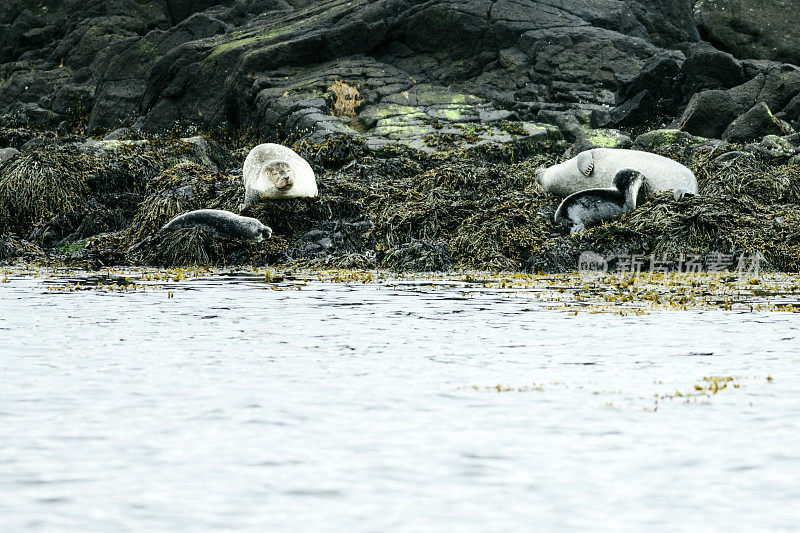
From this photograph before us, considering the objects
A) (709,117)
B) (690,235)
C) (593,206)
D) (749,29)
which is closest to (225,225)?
(593,206)

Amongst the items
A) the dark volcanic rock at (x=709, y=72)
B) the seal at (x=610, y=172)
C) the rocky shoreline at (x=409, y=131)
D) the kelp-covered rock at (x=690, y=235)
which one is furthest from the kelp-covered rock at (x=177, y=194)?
the dark volcanic rock at (x=709, y=72)

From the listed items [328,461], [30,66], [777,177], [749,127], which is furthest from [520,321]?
[30,66]

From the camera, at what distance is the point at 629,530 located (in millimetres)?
2104

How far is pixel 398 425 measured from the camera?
301 cm

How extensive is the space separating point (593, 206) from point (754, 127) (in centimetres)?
668

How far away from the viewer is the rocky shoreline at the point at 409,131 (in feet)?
32.2

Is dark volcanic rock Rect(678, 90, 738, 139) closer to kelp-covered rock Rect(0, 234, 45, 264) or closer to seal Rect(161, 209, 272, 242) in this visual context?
seal Rect(161, 209, 272, 242)

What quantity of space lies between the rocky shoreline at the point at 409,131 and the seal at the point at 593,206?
19 centimetres

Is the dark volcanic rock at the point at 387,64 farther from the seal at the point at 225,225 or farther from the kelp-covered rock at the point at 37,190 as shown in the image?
the seal at the point at 225,225

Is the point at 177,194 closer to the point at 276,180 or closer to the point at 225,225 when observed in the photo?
the point at 276,180

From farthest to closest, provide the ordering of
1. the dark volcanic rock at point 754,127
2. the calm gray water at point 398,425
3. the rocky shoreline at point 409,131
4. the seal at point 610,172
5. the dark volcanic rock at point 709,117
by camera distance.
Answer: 1. the dark volcanic rock at point 709,117
2. the dark volcanic rock at point 754,127
3. the seal at point 610,172
4. the rocky shoreline at point 409,131
5. the calm gray water at point 398,425

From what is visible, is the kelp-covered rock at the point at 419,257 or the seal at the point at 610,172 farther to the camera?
the seal at the point at 610,172

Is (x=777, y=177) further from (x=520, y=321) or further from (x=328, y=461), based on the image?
(x=328, y=461)

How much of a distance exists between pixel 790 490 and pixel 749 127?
13.9 metres
